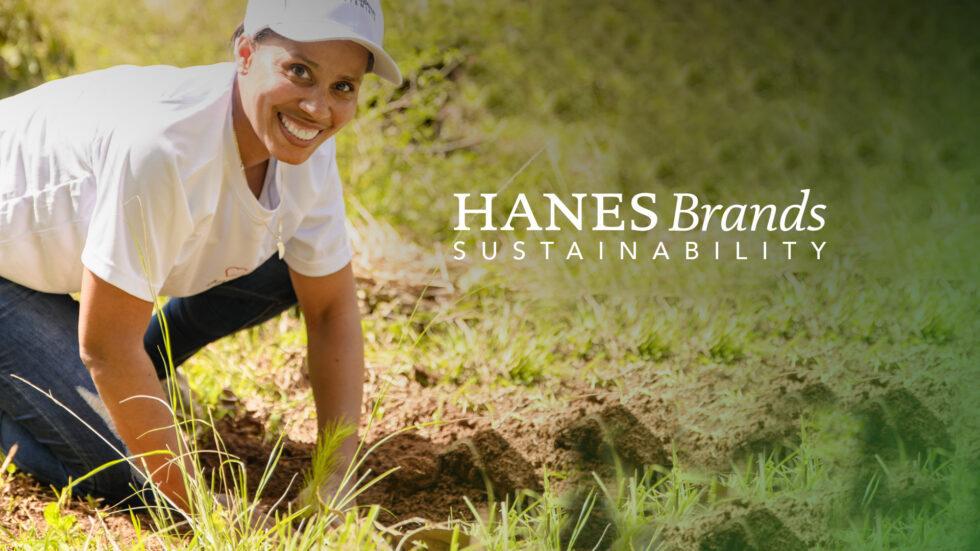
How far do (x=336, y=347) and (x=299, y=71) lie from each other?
73 centimetres

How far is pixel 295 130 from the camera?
A: 181 centimetres

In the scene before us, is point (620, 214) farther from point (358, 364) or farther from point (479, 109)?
point (358, 364)

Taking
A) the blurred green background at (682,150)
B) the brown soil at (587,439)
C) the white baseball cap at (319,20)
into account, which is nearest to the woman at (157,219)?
the white baseball cap at (319,20)

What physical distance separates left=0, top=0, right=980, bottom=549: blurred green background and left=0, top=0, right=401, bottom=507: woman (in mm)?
908

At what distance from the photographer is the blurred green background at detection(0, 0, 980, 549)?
3.04 metres

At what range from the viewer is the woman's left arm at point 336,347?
226cm

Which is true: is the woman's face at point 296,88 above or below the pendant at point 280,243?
above

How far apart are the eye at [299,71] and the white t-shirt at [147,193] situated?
18cm

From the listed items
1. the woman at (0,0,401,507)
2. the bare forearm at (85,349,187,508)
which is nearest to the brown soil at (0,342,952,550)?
the woman at (0,0,401,507)

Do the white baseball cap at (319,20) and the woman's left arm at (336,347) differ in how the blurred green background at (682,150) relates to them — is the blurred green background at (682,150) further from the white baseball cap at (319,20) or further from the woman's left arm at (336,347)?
the white baseball cap at (319,20)

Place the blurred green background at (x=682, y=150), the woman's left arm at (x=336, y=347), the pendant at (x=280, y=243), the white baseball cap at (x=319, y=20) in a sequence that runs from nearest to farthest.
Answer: the white baseball cap at (x=319, y=20) < the pendant at (x=280, y=243) < the woman's left arm at (x=336, y=347) < the blurred green background at (x=682, y=150)

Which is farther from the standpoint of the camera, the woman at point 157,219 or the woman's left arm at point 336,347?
the woman's left arm at point 336,347

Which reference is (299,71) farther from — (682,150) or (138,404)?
(682,150)

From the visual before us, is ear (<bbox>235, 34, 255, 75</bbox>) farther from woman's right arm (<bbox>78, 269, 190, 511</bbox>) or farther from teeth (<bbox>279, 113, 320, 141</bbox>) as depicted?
woman's right arm (<bbox>78, 269, 190, 511</bbox>)
